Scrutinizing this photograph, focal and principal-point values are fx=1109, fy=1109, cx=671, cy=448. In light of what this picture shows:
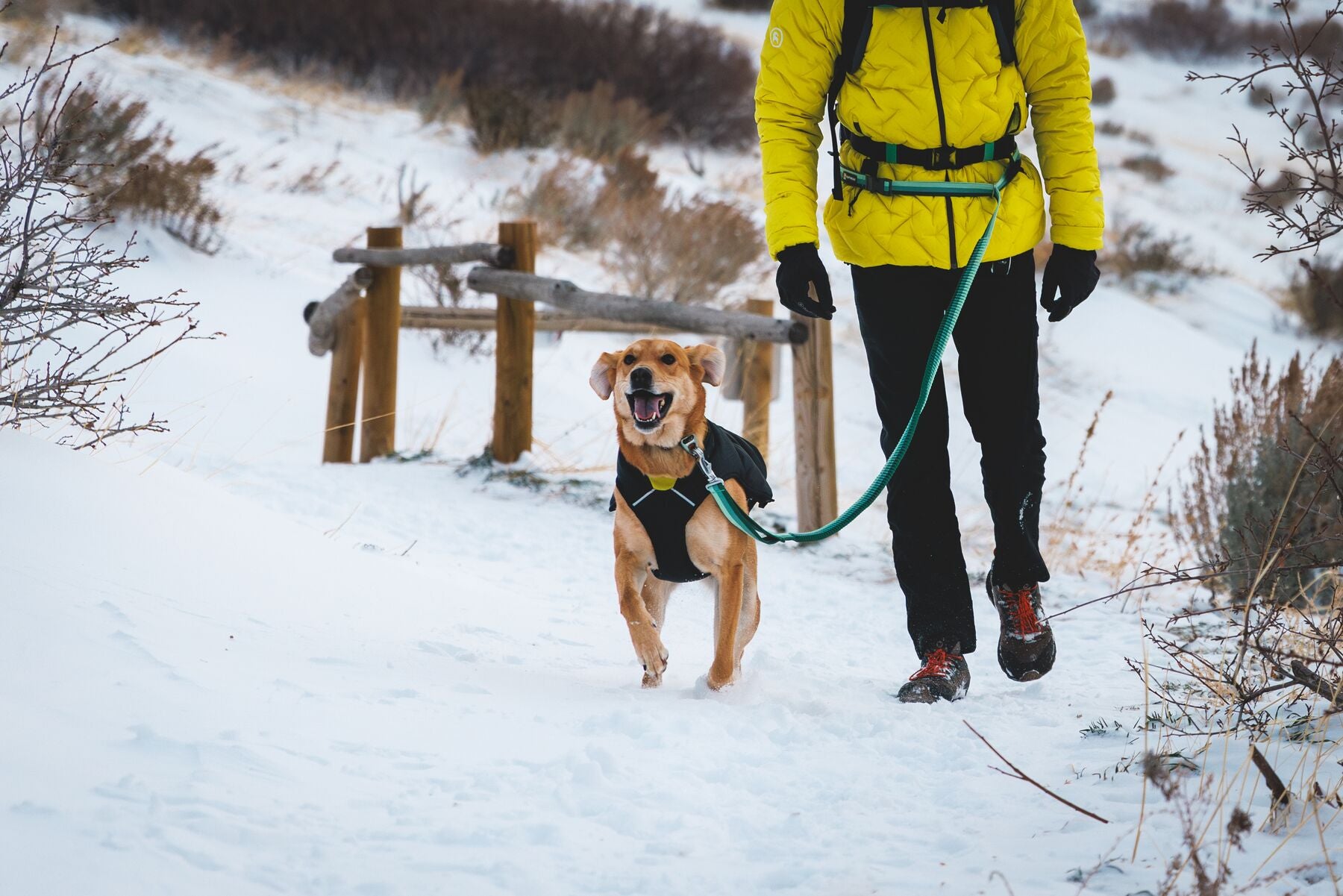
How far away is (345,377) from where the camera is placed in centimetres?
698

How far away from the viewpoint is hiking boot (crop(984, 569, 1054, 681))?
9.71ft

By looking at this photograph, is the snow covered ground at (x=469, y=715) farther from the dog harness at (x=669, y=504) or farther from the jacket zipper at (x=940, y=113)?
the jacket zipper at (x=940, y=113)

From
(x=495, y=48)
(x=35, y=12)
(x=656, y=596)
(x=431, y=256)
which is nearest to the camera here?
(x=656, y=596)

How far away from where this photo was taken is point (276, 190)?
460 inches

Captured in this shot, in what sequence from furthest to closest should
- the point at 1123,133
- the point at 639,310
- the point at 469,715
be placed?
1. the point at 1123,133
2. the point at 639,310
3. the point at 469,715

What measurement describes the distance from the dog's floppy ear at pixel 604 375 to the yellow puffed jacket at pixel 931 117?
25.2 inches

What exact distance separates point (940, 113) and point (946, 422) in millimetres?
822

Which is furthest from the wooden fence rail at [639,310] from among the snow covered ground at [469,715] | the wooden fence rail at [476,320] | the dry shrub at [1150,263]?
the dry shrub at [1150,263]

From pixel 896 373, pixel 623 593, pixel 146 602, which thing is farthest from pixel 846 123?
pixel 146 602

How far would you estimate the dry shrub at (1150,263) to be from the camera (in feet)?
49.5

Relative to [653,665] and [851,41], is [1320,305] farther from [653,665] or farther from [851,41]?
[653,665]

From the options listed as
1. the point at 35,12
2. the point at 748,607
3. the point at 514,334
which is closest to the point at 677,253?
the point at 514,334

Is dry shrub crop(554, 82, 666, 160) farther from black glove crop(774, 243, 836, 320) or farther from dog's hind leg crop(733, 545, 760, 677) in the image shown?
black glove crop(774, 243, 836, 320)

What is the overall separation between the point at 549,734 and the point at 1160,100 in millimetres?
27327
